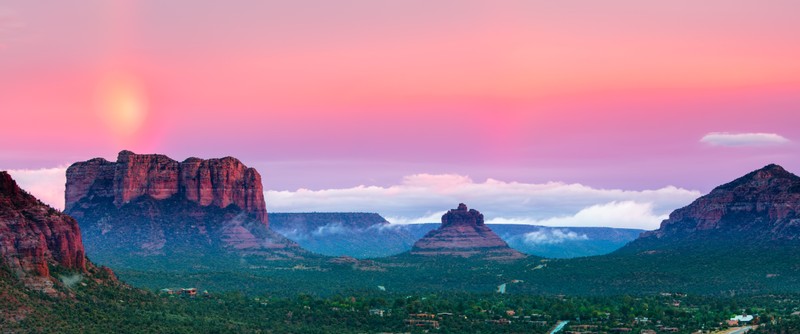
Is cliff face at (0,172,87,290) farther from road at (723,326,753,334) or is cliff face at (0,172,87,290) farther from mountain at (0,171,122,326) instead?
road at (723,326,753,334)

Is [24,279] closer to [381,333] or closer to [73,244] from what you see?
[73,244]

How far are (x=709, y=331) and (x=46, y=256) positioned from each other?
92.9 meters

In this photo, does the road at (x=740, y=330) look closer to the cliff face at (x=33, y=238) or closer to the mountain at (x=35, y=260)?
the mountain at (x=35, y=260)

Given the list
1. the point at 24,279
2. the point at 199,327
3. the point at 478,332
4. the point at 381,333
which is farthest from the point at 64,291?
the point at 478,332

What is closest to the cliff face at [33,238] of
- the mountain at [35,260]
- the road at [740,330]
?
the mountain at [35,260]

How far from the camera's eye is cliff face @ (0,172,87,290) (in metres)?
176

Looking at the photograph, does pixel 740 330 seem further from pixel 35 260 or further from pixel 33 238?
pixel 33 238

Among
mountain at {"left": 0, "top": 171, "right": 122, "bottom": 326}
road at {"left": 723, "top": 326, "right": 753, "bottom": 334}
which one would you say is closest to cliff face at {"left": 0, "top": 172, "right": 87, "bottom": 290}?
mountain at {"left": 0, "top": 171, "right": 122, "bottom": 326}

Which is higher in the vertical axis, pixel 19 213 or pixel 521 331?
pixel 19 213

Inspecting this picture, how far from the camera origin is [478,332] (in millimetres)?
197125

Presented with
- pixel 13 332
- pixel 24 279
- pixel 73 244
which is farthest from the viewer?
pixel 73 244

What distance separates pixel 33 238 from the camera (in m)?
180

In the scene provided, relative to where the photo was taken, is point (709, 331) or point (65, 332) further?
point (709, 331)

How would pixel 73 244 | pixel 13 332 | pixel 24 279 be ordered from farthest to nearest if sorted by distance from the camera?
pixel 73 244, pixel 24 279, pixel 13 332
